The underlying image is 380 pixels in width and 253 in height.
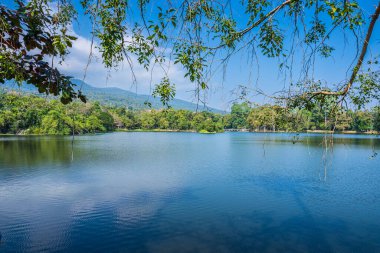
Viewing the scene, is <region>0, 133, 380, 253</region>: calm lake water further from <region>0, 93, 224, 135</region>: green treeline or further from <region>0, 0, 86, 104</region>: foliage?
<region>0, 93, 224, 135</region>: green treeline

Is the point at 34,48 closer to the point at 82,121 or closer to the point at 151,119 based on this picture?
the point at 82,121

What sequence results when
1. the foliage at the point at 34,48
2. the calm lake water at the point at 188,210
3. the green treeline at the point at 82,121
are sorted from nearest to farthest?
the foliage at the point at 34,48, the calm lake water at the point at 188,210, the green treeline at the point at 82,121

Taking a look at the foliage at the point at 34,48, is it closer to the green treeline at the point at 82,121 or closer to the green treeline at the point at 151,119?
the green treeline at the point at 151,119

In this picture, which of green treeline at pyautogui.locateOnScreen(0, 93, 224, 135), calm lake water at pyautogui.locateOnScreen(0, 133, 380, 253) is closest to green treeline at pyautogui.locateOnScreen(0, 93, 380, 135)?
green treeline at pyautogui.locateOnScreen(0, 93, 224, 135)

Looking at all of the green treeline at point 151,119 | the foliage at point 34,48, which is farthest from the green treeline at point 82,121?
the foliage at point 34,48

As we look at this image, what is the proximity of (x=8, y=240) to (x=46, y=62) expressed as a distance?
749 cm

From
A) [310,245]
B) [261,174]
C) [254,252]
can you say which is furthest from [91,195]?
[261,174]

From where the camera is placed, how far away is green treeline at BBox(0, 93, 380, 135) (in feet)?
11.0

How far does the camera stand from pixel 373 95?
4043 mm

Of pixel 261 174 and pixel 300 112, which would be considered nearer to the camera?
pixel 300 112

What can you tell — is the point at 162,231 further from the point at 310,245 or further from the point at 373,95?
the point at 373,95

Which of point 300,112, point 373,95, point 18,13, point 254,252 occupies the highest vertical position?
point 18,13

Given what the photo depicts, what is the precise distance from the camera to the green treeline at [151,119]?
3.35 m

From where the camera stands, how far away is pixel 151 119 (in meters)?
98.0
